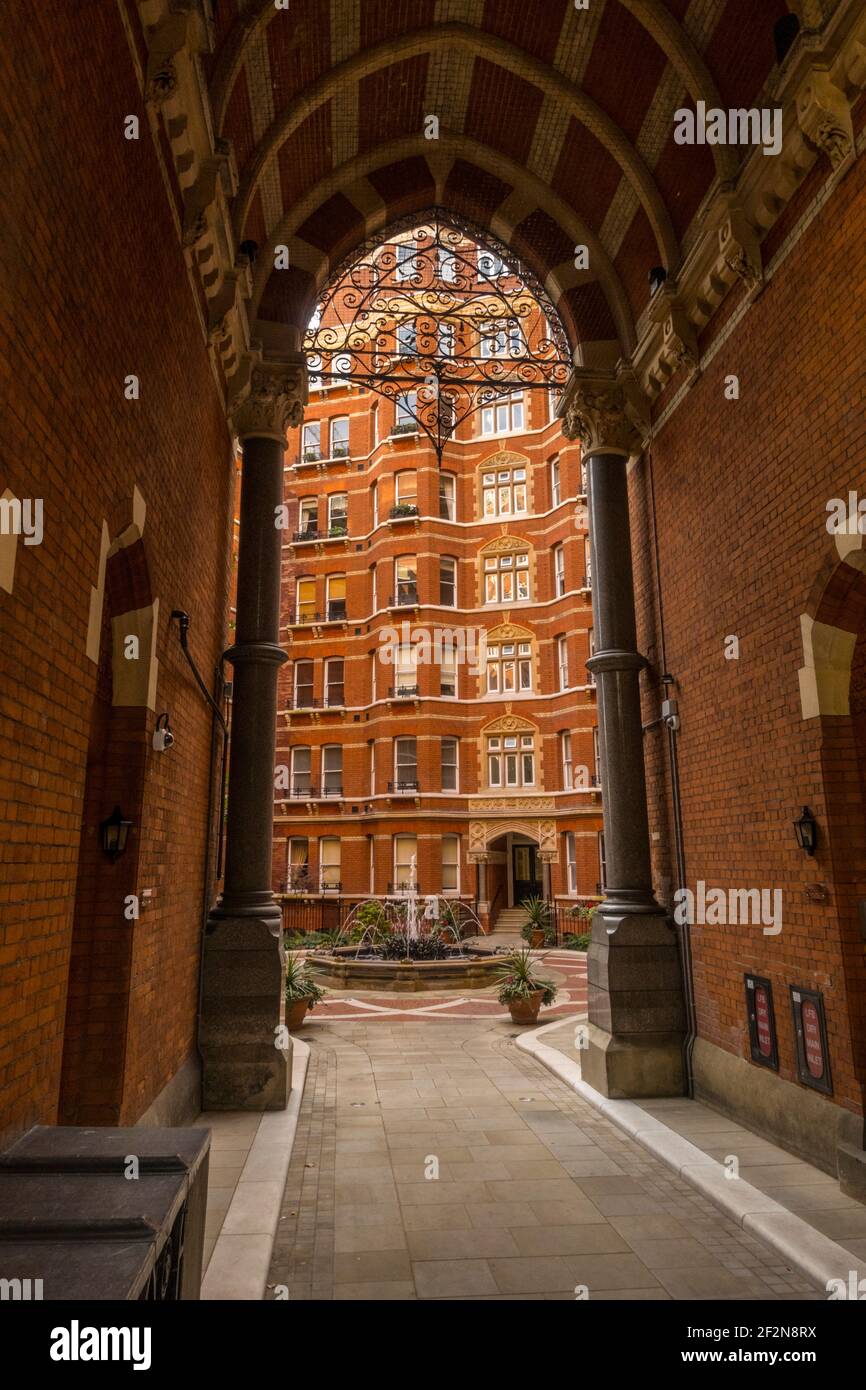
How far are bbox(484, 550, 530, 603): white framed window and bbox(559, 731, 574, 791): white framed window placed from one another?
529 centimetres

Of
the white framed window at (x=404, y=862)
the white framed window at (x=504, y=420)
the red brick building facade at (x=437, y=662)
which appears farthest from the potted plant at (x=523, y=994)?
the white framed window at (x=504, y=420)

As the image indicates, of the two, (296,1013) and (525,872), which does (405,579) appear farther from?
(296,1013)

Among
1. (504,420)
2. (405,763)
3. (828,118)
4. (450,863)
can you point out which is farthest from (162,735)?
(504,420)

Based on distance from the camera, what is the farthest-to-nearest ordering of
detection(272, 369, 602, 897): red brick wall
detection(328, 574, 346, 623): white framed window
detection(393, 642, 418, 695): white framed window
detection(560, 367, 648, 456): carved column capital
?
detection(328, 574, 346, 623): white framed window < detection(393, 642, 418, 695): white framed window < detection(272, 369, 602, 897): red brick wall < detection(560, 367, 648, 456): carved column capital

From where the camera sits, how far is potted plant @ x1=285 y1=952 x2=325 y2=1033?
10618 mm

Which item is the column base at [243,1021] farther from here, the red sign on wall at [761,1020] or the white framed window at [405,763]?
the white framed window at [405,763]

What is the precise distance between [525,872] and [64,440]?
2704cm

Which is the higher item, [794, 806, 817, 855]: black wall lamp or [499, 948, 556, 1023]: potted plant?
[794, 806, 817, 855]: black wall lamp

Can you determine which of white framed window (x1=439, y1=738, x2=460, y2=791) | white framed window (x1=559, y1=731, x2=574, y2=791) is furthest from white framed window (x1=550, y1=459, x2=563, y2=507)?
white framed window (x1=439, y1=738, x2=460, y2=791)

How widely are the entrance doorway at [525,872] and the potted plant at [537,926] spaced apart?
12.2 feet

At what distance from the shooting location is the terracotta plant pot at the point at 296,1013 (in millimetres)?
11016

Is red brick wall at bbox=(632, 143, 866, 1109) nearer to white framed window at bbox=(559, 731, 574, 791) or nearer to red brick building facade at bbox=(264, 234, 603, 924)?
red brick building facade at bbox=(264, 234, 603, 924)

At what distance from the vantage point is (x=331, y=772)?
29.0 meters

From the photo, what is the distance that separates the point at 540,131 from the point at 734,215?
130 inches
